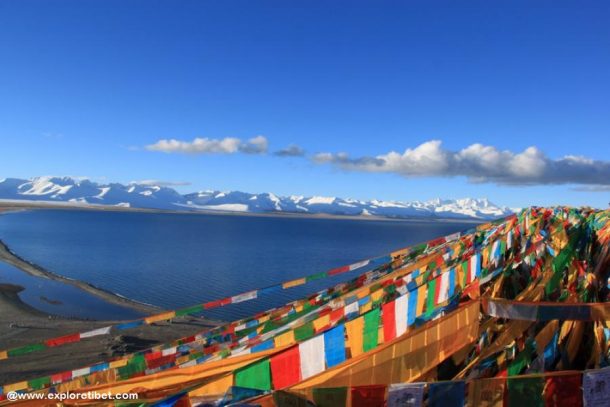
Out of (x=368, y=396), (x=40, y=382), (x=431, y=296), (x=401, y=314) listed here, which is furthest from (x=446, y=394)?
(x=40, y=382)

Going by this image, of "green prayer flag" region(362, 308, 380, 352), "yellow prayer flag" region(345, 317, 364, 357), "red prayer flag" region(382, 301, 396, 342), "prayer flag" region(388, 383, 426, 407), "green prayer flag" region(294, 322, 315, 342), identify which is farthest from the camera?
"green prayer flag" region(294, 322, 315, 342)

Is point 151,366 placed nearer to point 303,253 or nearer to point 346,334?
point 346,334

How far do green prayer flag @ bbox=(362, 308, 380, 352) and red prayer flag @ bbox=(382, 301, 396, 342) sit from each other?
0.52 ft

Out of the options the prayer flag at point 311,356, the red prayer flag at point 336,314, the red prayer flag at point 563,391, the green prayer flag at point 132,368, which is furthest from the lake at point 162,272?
the red prayer flag at point 563,391

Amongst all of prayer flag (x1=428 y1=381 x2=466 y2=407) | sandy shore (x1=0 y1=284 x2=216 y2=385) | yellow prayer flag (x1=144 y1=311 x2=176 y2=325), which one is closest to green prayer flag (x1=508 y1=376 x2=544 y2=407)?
prayer flag (x1=428 y1=381 x2=466 y2=407)

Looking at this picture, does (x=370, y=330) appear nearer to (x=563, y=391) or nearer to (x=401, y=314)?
(x=401, y=314)

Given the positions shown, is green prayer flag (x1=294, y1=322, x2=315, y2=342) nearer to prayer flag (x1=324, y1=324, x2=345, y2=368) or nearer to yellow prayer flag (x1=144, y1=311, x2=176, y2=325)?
prayer flag (x1=324, y1=324, x2=345, y2=368)

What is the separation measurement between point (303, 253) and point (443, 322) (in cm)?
10914

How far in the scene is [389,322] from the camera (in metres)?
7.45

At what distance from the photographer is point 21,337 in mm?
30828

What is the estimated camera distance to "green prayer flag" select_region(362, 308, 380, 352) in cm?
706

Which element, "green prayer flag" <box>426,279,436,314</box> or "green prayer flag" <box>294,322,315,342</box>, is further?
"green prayer flag" <box>294,322,315,342</box>

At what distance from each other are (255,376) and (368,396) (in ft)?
4.99

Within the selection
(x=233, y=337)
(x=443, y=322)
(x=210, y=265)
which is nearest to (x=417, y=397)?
(x=443, y=322)
